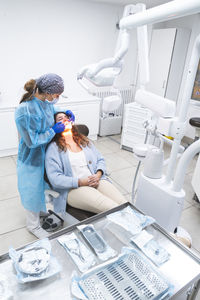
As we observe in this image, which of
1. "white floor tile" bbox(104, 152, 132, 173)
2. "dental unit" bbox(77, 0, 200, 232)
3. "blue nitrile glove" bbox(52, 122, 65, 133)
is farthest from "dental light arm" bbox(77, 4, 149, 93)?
"white floor tile" bbox(104, 152, 132, 173)

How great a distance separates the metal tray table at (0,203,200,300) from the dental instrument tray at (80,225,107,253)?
4 cm

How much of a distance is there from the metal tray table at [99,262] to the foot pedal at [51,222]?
3.05ft

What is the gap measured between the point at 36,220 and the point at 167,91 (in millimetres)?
3144

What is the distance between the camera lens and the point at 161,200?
168cm

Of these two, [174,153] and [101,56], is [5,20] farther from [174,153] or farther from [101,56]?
[174,153]

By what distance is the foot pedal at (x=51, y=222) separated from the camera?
6.73ft

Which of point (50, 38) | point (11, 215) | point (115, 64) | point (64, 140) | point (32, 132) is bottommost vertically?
point (11, 215)

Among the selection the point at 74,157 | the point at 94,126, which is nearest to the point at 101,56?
the point at 94,126

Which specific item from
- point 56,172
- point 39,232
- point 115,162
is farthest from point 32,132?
point 115,162

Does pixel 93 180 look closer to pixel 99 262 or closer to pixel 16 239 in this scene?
pixel 99 262

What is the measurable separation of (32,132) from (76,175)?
1.52 ft

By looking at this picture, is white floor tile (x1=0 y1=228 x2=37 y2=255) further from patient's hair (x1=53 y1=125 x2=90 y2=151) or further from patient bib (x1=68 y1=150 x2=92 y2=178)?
patient's hair (x1=53 y1=125 x2=90 y2=151)

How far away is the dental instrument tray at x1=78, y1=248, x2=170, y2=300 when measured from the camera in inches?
34.8

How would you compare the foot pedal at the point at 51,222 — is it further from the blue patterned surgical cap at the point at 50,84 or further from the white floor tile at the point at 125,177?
the blue patterned surgical cap at the point at 50,84
